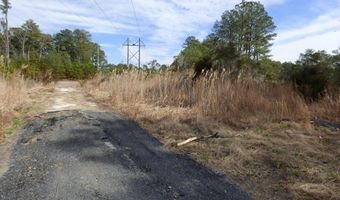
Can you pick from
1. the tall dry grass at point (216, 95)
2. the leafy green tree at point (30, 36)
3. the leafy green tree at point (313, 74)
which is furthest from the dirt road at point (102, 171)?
the leafy green tree at point (30, 36)

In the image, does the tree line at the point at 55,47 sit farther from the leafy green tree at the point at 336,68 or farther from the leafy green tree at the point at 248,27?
the leafy green tree at the point at 336,68

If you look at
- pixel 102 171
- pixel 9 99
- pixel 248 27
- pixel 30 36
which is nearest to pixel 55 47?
pixel 30 36

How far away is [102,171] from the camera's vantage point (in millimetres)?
3270

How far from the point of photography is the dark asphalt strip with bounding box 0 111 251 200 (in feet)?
8.98

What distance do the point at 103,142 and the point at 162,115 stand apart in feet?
7.91

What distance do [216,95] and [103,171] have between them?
14.6 feet

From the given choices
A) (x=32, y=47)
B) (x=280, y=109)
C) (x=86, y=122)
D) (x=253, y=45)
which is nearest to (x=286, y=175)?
(x=280, y=109)

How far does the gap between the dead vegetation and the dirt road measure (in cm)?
37

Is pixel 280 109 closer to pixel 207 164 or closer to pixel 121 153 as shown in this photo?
pixel 207 164

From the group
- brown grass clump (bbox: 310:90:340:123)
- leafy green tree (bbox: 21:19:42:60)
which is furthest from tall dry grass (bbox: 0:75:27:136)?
leafy green tree (bbox: 21:19:42:60)

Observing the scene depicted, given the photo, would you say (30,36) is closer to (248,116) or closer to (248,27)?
(248,27)

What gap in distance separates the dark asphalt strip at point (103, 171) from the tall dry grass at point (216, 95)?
243cm

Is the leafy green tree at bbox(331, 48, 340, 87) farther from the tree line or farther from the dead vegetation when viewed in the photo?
the tree line

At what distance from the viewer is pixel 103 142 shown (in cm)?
455
